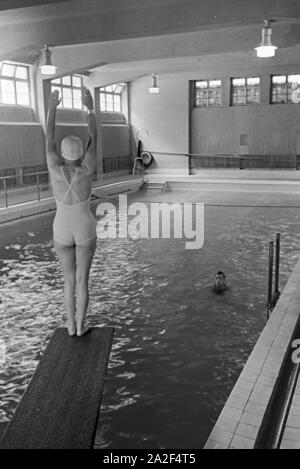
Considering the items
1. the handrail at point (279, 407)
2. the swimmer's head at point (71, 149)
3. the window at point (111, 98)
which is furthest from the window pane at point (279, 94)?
the swimmer's head at point (71, 149)

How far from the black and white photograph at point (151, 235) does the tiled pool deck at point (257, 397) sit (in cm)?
2

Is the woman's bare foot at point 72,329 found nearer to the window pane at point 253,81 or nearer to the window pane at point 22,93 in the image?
the window pane at point 22,93

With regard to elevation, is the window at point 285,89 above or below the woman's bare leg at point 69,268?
above

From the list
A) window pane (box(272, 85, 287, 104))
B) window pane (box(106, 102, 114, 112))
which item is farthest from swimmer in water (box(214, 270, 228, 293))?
window pane (box(106, 102, 114, 112))

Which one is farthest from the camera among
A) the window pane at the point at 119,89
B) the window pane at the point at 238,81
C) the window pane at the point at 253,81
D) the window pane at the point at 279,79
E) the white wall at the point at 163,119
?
the window pane at the point at 119,89

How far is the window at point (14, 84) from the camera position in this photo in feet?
55.9

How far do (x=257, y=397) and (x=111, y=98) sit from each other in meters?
23.0

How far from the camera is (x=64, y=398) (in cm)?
327

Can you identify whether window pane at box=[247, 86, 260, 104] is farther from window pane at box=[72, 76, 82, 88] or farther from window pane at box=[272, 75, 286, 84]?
window pane at box=[72, 76, 82, 88]

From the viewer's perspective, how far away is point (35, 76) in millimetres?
Result: 18172

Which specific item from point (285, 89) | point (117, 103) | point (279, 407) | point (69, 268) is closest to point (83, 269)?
point (69, 268)

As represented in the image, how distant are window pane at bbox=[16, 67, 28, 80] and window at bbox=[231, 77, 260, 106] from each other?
10683 mm

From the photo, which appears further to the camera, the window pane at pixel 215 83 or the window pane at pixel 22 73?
the window pane at pixel 215 83

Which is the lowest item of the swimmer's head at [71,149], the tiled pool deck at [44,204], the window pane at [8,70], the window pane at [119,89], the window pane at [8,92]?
the tiled pool deck at [44,204]
